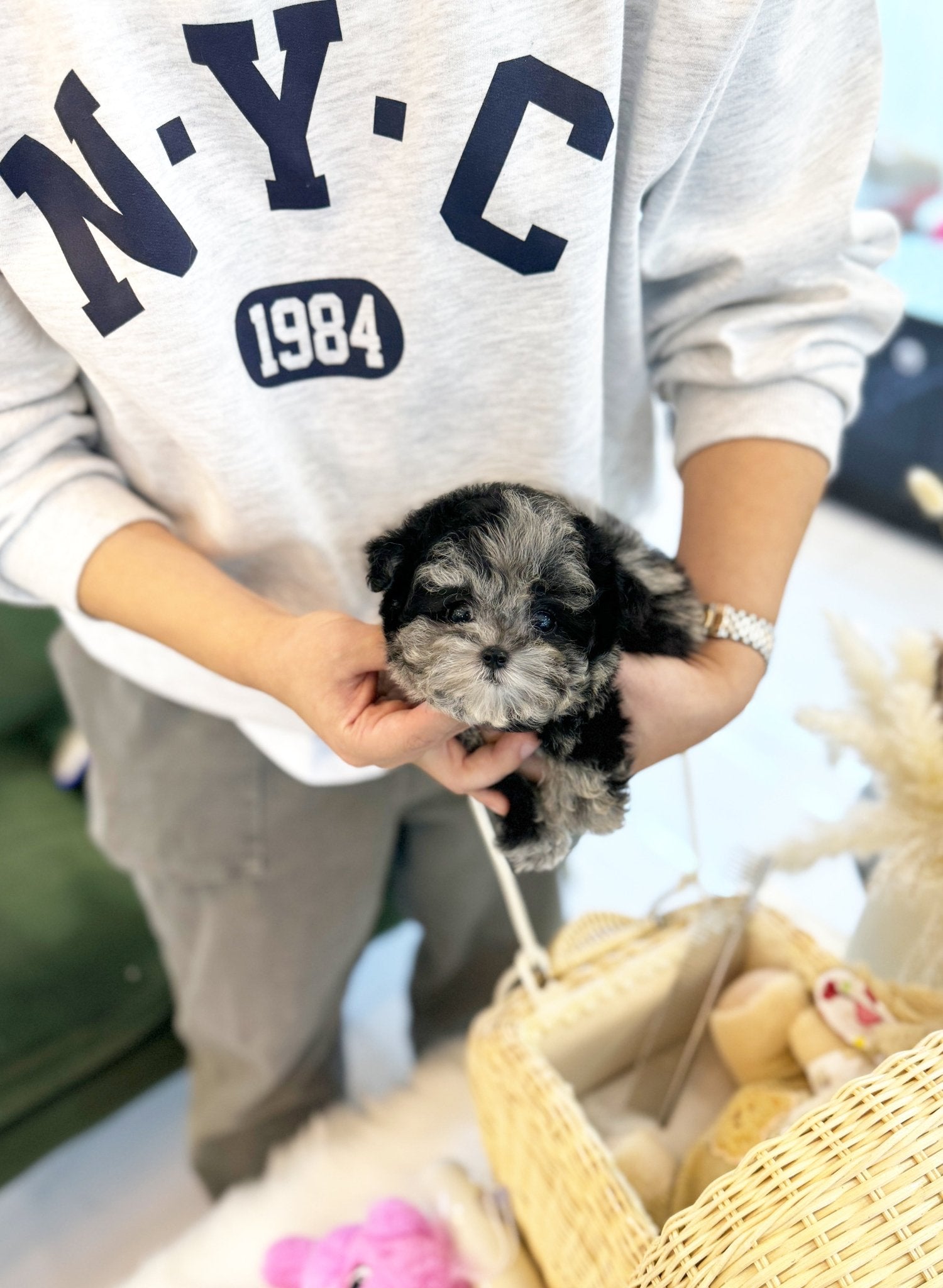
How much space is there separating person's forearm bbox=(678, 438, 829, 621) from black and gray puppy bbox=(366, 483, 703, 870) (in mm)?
142

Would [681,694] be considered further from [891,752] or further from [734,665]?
[891,752]

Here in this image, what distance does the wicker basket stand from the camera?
56 cm

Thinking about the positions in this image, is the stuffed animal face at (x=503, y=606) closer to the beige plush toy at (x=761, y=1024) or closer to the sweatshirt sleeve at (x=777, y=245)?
the sweatshirt sleeve at (x=777, y=245)

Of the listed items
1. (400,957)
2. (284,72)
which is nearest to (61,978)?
(400,957)

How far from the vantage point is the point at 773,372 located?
0.92m

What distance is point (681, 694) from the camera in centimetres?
79

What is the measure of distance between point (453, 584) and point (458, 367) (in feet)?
0.92

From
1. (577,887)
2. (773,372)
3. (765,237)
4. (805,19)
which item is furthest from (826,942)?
(805,19)

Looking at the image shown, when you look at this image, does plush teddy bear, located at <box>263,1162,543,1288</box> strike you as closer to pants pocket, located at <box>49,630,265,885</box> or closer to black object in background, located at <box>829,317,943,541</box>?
pants pocket, located at <box>49,630,265,885</box>

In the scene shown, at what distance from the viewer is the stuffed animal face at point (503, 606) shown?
0.69 m

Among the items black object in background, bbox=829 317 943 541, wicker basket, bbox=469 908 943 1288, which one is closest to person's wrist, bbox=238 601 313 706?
wicker basket, bbox=469 908 943 1288

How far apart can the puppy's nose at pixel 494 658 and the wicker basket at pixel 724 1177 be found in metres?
0.35

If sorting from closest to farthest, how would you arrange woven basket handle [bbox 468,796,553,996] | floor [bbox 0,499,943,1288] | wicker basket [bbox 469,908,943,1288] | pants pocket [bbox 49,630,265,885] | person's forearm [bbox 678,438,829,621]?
wicker basket [bbox 469,908,943,1288], person's forearm [bbox 678,438,829,621], woven basket handle [bbox 468,796,553,996], pants pocket [bbox 49,630,265,885], floor [bbox 0,499,943,1288]

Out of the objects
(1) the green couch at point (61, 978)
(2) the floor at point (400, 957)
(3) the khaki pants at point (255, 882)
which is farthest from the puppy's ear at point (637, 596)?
(1) the green couch at point (61, 978)
